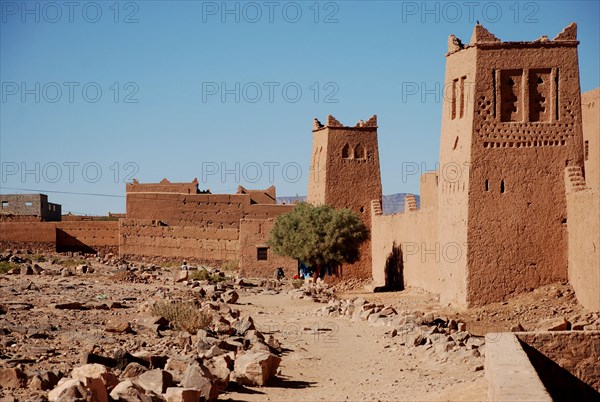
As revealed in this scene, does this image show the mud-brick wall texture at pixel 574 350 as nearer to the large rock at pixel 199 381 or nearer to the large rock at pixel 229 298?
the large rock at pixel 199 381

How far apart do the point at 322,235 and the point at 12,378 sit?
25261mm

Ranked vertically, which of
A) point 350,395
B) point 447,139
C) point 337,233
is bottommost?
point 350,395

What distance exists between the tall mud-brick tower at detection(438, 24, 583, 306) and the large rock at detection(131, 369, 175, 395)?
12387 millimetres

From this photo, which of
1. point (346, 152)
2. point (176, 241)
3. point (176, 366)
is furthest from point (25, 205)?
point (176, 366)

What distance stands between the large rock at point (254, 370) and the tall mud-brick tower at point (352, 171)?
974 inches

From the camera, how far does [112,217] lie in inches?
3103

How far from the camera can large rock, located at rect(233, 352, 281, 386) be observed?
517 inches

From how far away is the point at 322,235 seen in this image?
36500mm

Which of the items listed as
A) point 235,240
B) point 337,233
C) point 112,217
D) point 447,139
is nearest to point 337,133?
Answer: point 337,233

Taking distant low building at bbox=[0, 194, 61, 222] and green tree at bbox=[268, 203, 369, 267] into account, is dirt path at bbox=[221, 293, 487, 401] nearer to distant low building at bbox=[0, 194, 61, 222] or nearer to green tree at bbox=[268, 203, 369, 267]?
green tree at bbox=[268, 203, 369, 267]

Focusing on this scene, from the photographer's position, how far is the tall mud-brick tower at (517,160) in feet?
74.1

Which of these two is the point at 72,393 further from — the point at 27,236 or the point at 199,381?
the point at 27,236

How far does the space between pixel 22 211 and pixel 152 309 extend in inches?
1655

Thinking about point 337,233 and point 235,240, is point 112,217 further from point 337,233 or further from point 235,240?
point 337,233
